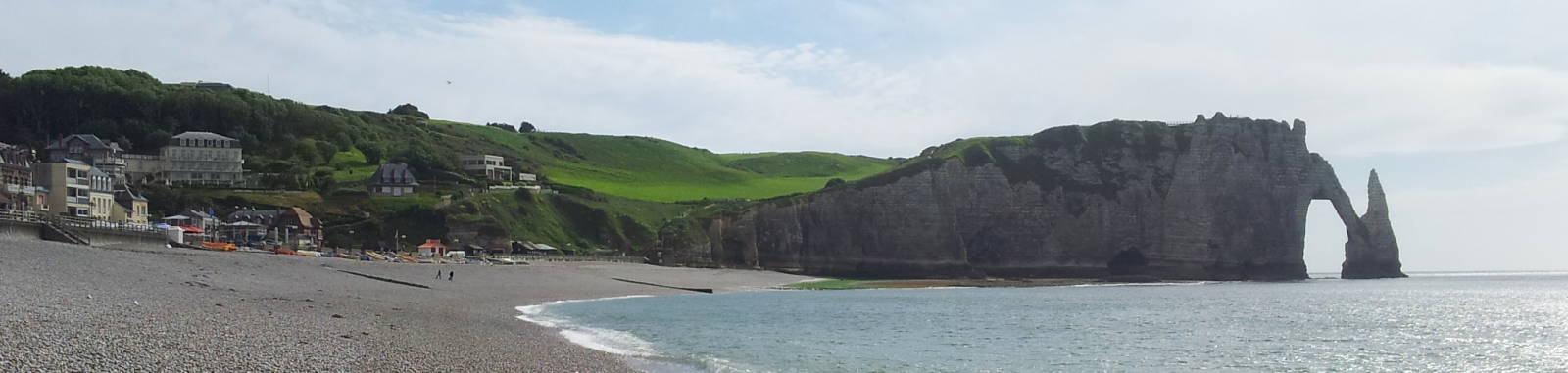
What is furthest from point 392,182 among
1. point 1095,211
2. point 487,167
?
point 1095,211

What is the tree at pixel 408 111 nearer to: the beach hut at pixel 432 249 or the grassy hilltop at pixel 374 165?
the grassy hilltop at pixel 374 165

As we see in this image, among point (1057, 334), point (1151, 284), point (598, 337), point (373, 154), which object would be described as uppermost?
point (373, 154)

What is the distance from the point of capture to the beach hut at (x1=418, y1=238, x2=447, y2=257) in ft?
265

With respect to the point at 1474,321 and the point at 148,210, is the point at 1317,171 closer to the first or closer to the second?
the point at 1474,321

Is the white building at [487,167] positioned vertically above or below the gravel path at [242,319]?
above

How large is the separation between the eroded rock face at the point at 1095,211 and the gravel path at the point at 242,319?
57.5 m

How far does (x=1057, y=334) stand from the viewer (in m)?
39.9

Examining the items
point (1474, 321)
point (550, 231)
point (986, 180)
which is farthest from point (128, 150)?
point (1474, 321)

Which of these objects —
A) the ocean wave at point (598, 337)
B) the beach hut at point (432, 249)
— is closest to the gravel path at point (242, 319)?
the ocean wave at point (598, 337)

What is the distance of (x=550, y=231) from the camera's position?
98812 mm

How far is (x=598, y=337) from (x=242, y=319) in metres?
9.53

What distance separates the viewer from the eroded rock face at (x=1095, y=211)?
109875 millimetres

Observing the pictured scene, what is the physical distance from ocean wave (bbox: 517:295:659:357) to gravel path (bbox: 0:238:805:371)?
72cm

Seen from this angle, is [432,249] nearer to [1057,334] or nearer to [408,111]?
[1057,334]
